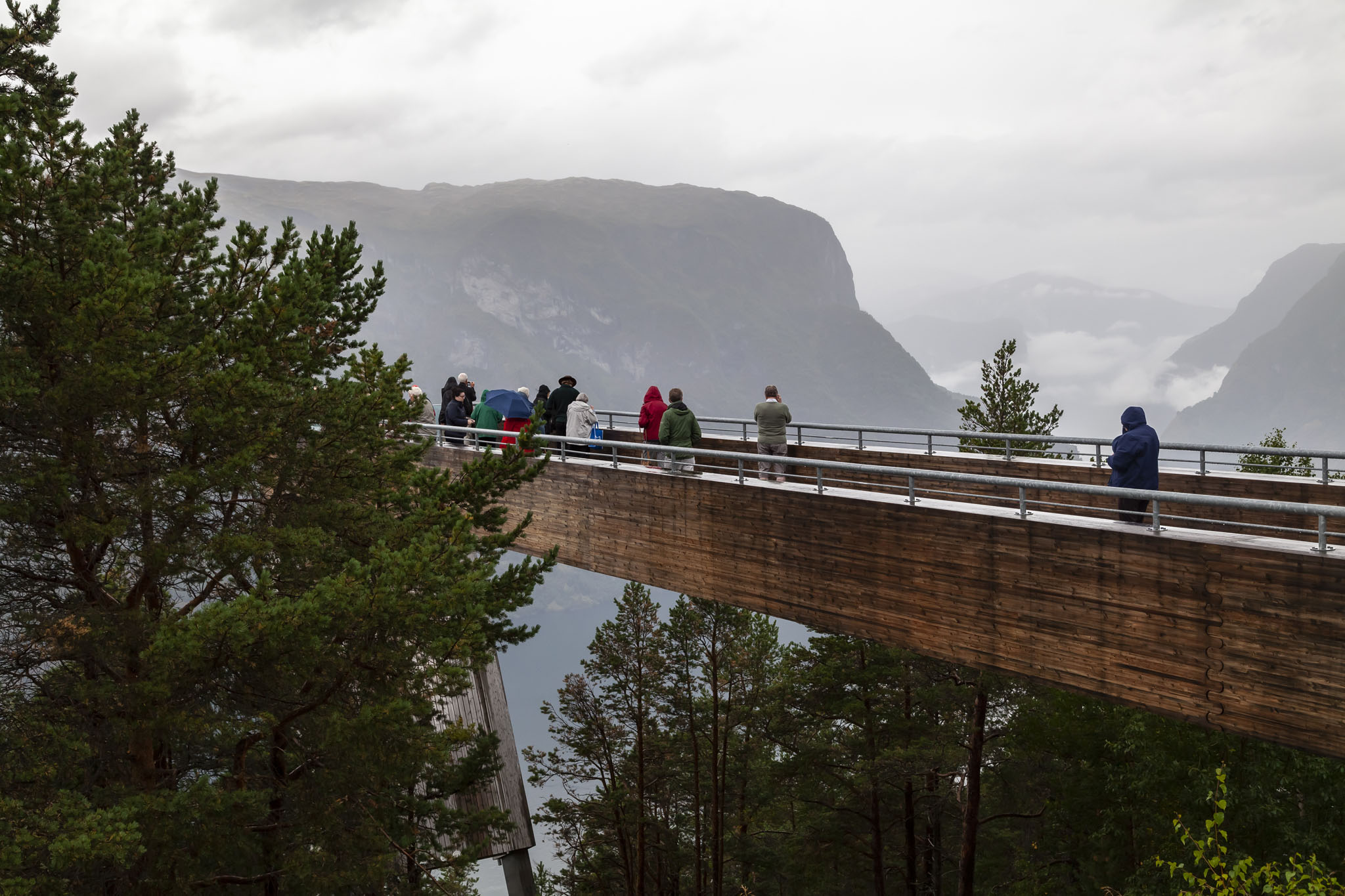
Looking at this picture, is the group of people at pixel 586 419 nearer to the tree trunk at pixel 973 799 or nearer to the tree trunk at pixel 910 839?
the tree trunk at pixel 973 799

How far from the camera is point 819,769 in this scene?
19422mm

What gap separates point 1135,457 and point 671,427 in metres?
5.48

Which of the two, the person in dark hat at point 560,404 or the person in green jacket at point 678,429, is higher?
the person in dark hat at point 560,404

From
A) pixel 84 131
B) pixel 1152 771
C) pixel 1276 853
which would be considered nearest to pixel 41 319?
pixel 84 131

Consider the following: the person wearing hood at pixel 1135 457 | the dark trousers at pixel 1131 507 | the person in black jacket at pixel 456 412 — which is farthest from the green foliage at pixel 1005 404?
the person wearing hood at pixel 1135 457

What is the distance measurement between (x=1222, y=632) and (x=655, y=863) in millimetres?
19834

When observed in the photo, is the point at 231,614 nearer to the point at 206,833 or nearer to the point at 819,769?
the point at 206,833

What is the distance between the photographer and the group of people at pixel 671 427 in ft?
25.6

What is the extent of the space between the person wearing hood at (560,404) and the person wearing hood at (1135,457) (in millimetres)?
8484

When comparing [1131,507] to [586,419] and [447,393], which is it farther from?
[447,393]

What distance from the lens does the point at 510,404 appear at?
14719 mm

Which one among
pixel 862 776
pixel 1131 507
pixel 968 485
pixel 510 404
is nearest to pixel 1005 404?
pixel 862 776

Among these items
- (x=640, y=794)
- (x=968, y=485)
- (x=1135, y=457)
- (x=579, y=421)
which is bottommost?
(x=640, y=794)

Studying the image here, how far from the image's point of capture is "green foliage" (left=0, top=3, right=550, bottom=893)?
6645mm
